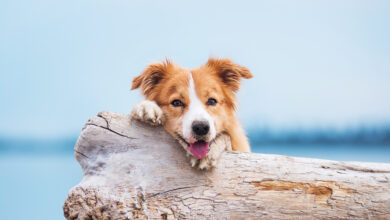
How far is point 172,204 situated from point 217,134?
75cm

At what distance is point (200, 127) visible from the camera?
2.58 m

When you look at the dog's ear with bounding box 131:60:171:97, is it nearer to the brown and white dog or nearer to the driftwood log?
the brown and white dog

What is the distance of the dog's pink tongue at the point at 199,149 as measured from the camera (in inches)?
100

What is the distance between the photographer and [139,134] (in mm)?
2635

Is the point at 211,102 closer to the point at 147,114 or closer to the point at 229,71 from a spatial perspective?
the point at 229,71

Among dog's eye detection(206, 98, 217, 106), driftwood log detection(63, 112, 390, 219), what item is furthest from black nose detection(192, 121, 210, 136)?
dog's eye detection(206, 98, 217, 106)

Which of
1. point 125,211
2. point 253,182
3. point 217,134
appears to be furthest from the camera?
point 217,134


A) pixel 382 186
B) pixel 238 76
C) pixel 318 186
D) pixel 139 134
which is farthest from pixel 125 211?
pixel 382 186

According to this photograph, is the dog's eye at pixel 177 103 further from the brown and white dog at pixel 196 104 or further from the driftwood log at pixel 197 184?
the driftwood log at pixel 197 184

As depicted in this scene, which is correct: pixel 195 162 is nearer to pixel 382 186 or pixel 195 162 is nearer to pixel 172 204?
pixel 172 204

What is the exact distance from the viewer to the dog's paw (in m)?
2.67

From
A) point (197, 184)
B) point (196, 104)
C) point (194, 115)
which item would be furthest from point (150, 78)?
point (197, 184)

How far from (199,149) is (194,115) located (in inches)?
10.3

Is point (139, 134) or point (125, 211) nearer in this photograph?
point (125, 211)
